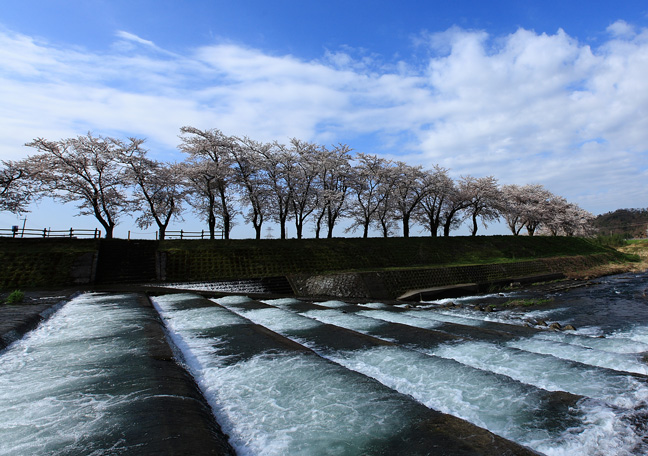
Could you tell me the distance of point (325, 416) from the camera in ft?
14.8

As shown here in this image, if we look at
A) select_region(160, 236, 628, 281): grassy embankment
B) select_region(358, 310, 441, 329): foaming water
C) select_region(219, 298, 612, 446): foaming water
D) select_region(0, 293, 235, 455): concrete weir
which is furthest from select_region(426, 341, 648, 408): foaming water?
select_region(160, 236, 628, 281): grassy embankment

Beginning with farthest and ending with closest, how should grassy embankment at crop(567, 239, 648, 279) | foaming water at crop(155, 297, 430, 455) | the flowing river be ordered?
1. grassy embankment at crop(567, 239, 648, 279)
2. foaming water at crop(155, 297, 430, 455)
3. the flowing river

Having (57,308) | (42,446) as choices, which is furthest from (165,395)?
(57,308)

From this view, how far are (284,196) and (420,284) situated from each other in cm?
1855

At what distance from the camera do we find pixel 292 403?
4.96 meters

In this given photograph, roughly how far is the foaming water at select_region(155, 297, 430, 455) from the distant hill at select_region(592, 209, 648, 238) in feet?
417

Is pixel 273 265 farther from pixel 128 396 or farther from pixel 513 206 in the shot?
pixel 513 206

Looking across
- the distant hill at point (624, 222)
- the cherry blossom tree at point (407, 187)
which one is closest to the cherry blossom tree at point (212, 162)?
the cherry blossom tree at point (407, 187)

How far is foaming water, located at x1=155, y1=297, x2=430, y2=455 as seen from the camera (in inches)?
157

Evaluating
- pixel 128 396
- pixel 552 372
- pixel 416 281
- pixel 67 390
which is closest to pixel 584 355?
pixel 552 372

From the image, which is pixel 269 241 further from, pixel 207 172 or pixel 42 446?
pixel 42 446

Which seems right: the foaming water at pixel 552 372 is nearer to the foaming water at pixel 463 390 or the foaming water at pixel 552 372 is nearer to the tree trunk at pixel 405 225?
the foaming water at pixel 463 390

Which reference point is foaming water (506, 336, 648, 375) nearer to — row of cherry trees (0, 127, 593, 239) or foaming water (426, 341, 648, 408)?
foaming water (426, 341, 648, 408)

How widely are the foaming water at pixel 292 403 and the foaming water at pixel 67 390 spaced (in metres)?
1.32
